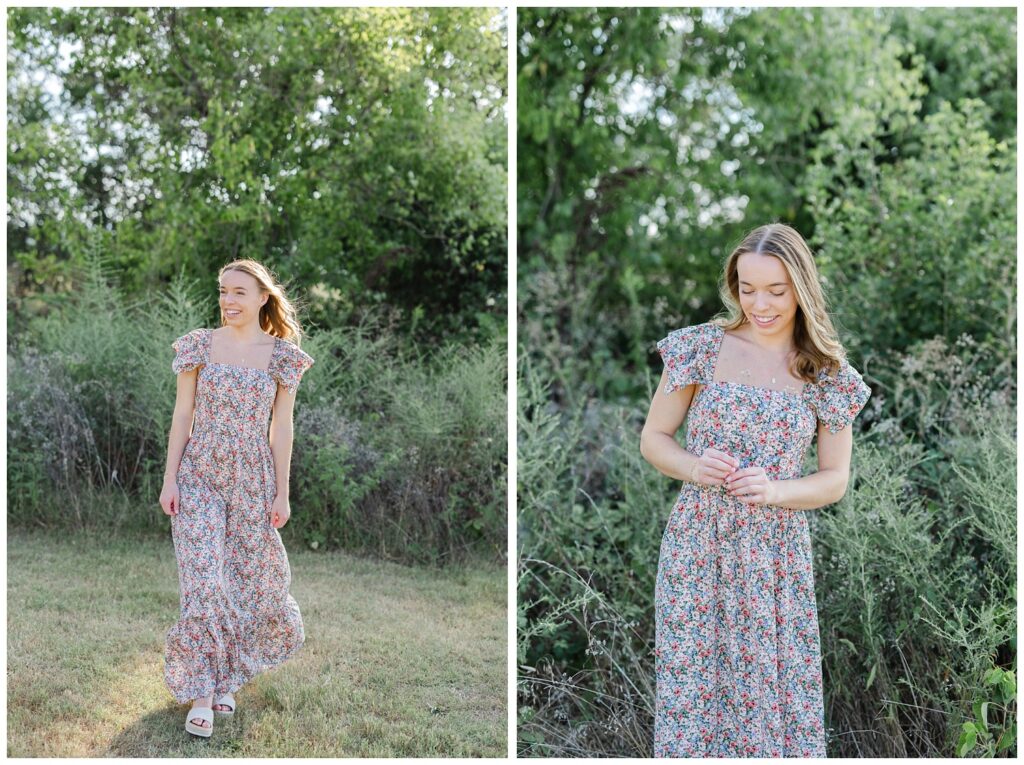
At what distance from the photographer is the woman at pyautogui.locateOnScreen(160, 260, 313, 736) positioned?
252 cm

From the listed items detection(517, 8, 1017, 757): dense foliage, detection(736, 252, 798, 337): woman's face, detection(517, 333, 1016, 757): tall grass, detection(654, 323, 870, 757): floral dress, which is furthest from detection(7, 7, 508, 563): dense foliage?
detection(736, 252, 798, 337): woman's face

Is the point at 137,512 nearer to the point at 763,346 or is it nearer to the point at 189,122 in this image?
the point at 189,122

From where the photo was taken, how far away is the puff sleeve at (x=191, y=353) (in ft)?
8.45

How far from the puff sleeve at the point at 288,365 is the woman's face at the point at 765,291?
1213mm

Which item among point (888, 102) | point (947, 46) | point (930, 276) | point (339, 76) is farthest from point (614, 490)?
point (947, 46)

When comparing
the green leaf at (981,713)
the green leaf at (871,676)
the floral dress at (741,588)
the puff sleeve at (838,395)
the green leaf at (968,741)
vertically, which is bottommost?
the green leaf at (968,741)

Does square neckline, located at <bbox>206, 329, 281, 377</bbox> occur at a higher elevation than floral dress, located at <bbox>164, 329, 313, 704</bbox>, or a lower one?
higher

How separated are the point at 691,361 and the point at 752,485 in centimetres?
32

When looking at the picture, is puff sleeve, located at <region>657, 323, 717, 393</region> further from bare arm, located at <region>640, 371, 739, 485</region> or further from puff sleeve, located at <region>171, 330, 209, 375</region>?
puff sleeve, located at <region>171, 330, 209, 375</region>

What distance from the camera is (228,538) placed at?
2629mm

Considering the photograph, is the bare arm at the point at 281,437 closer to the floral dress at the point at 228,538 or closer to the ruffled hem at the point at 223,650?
the floral dress at the point at 228,538

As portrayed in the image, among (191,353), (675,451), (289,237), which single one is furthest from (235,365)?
(289,237)

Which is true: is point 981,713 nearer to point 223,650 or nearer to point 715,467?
point 715,467

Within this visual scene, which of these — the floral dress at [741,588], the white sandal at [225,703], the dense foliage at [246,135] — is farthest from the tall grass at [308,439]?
the floral dress at [741,588]
